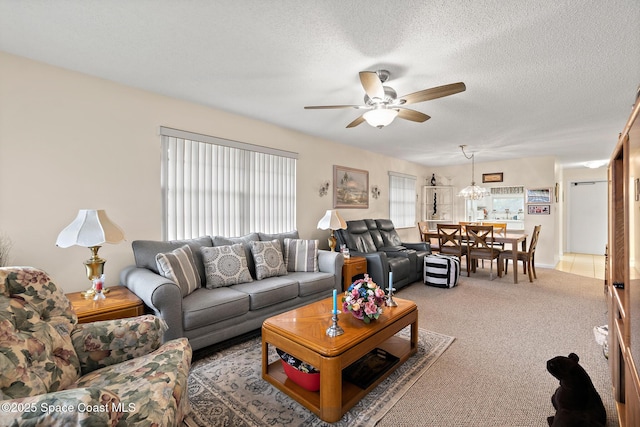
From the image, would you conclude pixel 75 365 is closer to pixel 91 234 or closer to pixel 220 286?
pixel 91 234

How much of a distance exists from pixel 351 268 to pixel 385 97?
2210 mm

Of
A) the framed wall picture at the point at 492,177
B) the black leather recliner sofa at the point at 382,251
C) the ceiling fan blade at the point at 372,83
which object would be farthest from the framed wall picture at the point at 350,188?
the framed wall picture at the point at 492,177

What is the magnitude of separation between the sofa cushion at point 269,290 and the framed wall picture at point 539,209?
231 inches

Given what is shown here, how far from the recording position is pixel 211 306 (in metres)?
2.35

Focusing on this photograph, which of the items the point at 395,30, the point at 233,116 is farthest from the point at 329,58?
the point at 233,116

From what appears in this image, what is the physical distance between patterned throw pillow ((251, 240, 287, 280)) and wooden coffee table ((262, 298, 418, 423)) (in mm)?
956

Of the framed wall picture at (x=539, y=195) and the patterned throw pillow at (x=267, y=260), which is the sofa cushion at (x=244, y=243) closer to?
the patterned throw pillow at (x=267, y=260)

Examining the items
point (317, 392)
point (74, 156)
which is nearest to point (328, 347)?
point (317, 392)

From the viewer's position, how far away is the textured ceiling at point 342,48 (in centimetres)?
170

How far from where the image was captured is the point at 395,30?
186cm

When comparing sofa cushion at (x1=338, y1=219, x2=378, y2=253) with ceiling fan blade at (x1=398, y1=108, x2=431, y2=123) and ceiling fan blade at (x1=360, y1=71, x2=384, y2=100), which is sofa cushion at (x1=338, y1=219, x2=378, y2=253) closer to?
ceiling fan blade at (x1=398, y1=108, x2=431, y2=123)

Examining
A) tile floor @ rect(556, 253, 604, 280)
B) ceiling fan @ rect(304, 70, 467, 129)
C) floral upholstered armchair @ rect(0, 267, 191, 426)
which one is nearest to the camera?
floral upholstered armchair @ rect(0, 267, 191, 426)

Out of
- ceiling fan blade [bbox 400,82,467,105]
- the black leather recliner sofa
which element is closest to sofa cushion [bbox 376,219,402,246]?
the black leather recliner sofa

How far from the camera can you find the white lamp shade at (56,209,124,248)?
6.88 ft
